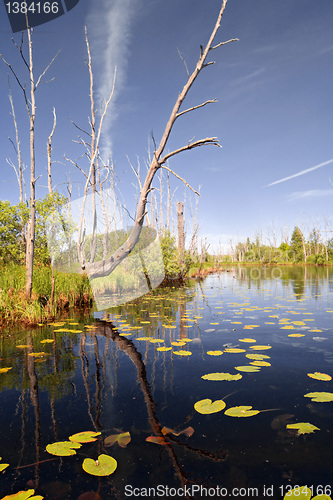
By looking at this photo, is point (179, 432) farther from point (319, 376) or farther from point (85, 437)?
point (319, 376)

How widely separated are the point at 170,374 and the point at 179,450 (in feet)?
3.64

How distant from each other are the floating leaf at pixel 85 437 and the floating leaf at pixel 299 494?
1078 millimetres

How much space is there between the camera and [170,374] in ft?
8.79

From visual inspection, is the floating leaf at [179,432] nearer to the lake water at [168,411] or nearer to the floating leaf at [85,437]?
the lake water at [168,411]

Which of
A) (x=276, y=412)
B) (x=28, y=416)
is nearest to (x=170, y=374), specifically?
(x=276, y=412)

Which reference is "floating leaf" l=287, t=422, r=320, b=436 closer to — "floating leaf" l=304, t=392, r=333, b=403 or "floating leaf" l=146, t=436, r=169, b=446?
"floating leaf" l=304, t=392, r=333, b=403

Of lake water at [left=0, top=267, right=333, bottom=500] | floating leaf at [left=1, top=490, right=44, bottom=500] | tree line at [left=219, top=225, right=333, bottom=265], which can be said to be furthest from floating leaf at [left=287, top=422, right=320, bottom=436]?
tree line at [left=219, top=225, right=333, bottom=265]

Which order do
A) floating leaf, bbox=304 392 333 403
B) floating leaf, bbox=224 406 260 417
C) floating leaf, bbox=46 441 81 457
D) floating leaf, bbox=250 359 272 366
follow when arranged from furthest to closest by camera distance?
floating leaf, bbox=250 359 272 366
floating leaf, bbox=304 392 333 403
floating leaf, bbox=224 406 260 417
floating leaf, bbox=46 441 81 457

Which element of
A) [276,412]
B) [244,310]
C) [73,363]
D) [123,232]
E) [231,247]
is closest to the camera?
[276,412]

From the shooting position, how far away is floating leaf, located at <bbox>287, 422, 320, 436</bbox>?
1.71 m

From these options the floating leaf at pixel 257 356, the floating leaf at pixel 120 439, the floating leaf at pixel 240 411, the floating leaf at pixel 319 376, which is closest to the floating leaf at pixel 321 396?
→ the floating leaf at pixel 319 376

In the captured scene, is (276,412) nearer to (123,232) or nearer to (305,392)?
(305,392)

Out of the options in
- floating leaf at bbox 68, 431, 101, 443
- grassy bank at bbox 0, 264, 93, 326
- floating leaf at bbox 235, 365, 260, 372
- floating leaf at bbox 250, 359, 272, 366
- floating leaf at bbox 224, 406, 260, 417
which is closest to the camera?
floating leaf at bbox 68, 431, 101, 443

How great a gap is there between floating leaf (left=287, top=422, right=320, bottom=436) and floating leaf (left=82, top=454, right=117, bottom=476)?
3.66 ft
